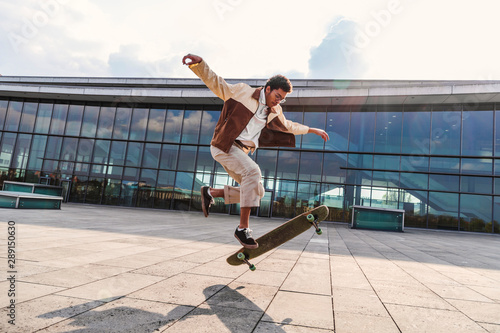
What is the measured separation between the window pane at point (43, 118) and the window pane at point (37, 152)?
56 centimetres

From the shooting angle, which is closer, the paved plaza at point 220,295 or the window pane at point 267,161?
the paved plaza at point 220,295

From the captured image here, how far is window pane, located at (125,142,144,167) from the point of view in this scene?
20.2 metres

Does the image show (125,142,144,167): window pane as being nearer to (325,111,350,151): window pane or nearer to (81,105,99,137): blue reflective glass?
(81,105,99,137): blue reflective glass

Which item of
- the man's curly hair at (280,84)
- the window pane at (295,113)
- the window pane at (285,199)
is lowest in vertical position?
the window pane at (285,199)

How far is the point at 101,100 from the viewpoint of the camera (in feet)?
70.2

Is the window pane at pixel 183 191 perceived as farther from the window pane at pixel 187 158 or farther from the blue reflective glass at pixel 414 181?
the blue reflective glass at pixel 414 181

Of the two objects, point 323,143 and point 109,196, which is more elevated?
point 323,143

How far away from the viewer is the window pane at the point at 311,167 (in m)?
18.2

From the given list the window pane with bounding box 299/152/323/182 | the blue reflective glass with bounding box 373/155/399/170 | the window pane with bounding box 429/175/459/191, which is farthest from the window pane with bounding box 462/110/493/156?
the window pane with bounding box 299/152/323/182

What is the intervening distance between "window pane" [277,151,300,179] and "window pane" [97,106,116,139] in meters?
12.0

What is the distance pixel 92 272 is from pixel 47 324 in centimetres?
146

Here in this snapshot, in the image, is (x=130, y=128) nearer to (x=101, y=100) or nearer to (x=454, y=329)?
(x=101, y=100)

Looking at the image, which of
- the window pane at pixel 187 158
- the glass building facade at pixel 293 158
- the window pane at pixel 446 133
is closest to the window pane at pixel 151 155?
the glass building facade at pixel 293 158

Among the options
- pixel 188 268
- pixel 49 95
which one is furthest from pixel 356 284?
pixel 49 95
